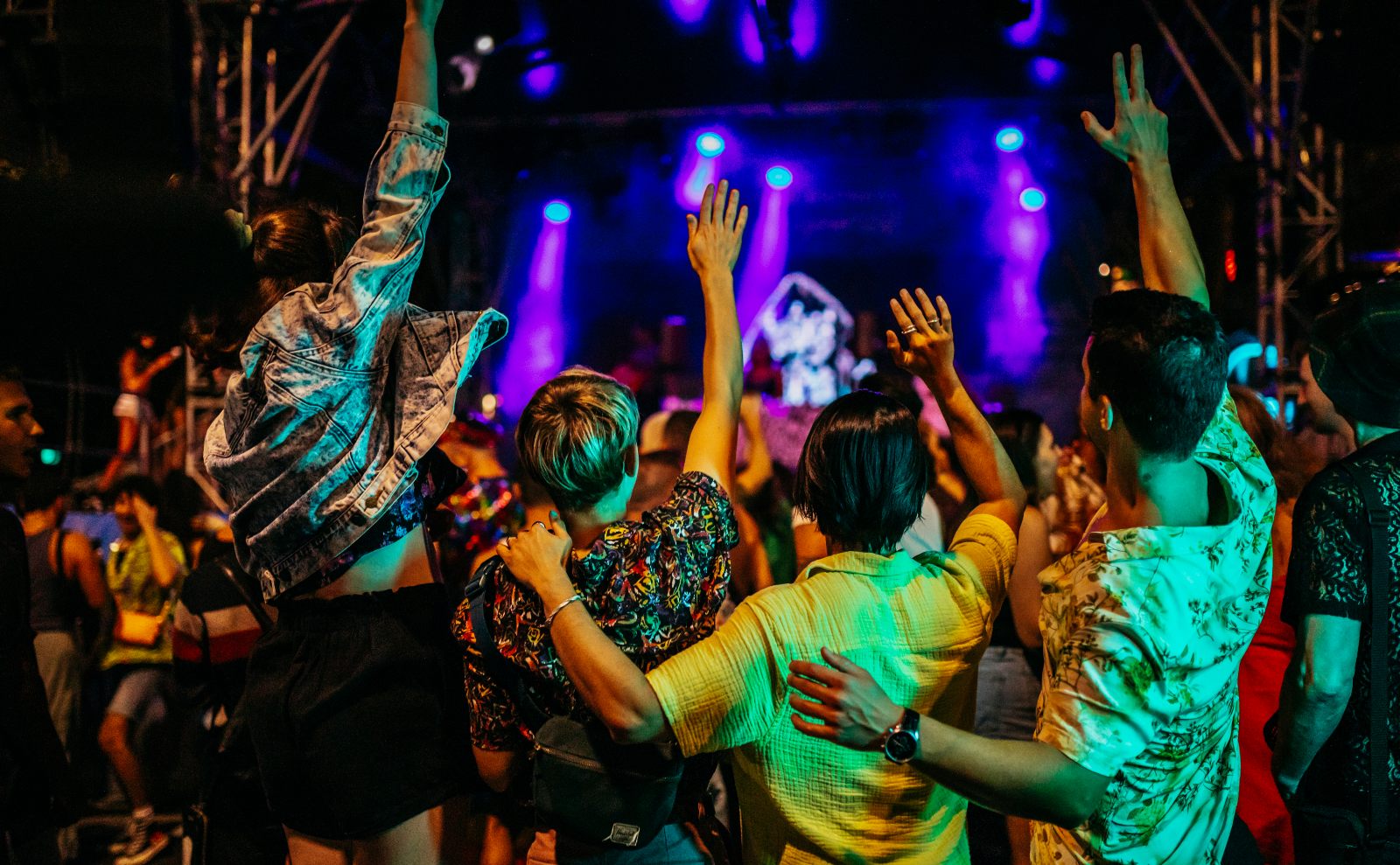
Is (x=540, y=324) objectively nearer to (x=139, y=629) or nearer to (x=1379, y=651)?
(x=139, y=629)

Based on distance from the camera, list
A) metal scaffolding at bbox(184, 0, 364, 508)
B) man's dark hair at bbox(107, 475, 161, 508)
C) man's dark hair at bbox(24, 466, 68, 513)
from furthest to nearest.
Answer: metal scaffolding at bbox(184, 0, 364, 508) → man's dark hair at bbox(107, 475, 161, 508) → man's dark hair at bbox(24, 466, 68, 513)

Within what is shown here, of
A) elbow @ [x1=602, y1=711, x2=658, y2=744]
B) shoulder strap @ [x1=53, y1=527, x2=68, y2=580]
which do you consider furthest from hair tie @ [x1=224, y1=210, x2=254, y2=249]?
shoulder strap @ [x1=53, y1=527, x2=68, y2=580]

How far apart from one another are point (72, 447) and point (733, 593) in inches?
196

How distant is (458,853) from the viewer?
1.90 metres

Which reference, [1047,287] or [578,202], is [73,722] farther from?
[1047,287]

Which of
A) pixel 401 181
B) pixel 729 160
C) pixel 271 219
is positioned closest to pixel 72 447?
pixel 271 219

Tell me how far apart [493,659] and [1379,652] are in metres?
1.59

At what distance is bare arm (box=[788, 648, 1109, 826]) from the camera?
1237 millimetres

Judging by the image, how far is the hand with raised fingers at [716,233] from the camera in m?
2.08

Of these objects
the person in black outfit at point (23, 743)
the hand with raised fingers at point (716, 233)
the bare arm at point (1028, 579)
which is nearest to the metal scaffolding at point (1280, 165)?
the bare arm at point (1028, 579)

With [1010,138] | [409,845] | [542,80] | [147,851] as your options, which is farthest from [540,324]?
[409,845]

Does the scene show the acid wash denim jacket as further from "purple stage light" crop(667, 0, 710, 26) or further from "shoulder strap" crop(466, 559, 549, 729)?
"purple stage light" crop(667, 0, 710, 26)

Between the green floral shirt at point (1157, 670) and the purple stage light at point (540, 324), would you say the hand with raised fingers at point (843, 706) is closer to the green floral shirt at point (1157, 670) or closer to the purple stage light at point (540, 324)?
the green floral shirt at point (1157, 670)

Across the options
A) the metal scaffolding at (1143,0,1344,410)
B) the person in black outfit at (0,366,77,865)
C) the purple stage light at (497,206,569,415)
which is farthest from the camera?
the purple stage light at (497,206,569,415)
